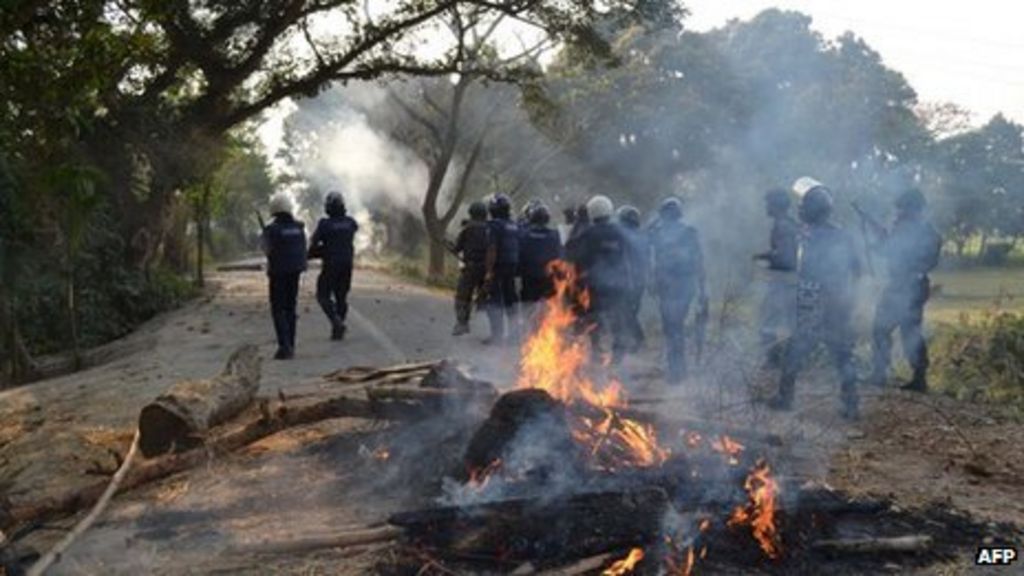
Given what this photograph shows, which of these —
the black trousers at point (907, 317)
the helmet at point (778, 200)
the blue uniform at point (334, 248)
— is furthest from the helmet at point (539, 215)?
the black trousers at point (907, 317)

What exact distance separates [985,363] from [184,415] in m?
8.97

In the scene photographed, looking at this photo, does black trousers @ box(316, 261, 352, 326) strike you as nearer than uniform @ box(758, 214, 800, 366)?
No

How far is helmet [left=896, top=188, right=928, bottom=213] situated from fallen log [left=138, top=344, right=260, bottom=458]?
668 cm

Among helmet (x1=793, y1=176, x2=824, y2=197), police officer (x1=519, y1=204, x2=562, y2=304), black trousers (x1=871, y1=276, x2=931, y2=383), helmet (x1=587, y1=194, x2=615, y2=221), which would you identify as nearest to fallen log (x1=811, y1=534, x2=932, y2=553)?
helmet (x1=793, y1=176, x2=824, y2=197)

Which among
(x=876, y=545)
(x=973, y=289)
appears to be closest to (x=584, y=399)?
(x=876, y=545)

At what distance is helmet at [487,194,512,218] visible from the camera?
452 inches

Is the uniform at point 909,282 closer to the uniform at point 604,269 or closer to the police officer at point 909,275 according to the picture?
the police officer at point 909,275

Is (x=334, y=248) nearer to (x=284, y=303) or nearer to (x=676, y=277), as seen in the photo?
(x=284, y=303)

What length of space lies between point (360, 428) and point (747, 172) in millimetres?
25326

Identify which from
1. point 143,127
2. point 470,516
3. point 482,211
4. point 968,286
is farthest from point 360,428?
point 968,286

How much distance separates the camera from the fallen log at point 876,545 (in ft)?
15.5

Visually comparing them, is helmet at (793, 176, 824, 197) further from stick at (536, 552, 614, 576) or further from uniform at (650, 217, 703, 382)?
stick at (536, 552, 614, 576)

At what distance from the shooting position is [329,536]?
4.84 meters

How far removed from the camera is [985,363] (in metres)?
10.3
